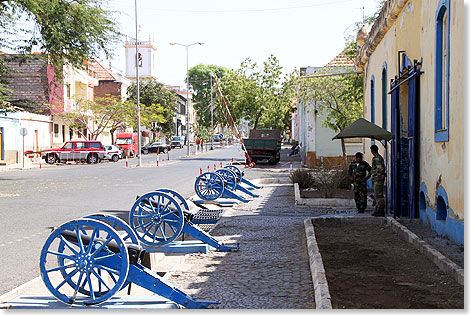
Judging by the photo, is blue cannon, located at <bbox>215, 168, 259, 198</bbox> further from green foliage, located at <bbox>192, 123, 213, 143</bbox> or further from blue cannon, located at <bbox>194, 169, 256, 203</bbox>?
green foliage, located at <bbox>192, 123, 213, 143</bbox>

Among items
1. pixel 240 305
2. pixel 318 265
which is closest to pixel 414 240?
pixel 318 265

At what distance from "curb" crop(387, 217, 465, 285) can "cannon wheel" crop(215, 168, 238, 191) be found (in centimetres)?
711

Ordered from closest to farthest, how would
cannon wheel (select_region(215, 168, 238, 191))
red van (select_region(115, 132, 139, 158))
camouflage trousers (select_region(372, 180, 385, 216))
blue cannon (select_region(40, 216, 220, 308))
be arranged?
1. blue cannon (select_region(40, 216, 220, 308))
2. camouflage trousers (select_region(372, 180, 385, 216))
3. cannon wheel (select_region(215, 168, 238, 191))
4. red van (select_region(115, 132, 139, 158))

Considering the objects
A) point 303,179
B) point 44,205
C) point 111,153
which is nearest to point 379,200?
point 303,179

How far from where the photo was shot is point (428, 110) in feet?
32.5

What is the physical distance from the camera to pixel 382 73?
1567 cm

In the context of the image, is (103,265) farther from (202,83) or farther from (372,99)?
(202,83)

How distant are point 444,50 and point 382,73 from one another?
667 cm

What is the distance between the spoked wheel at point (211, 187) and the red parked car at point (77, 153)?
2670 cm

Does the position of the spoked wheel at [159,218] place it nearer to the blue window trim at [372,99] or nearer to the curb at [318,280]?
the curb at [318,280]

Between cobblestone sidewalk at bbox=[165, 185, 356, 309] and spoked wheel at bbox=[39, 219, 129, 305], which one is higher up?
spoked wheel at bbox=[39, 219, 129, 305]

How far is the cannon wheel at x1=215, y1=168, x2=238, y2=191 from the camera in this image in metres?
17.1

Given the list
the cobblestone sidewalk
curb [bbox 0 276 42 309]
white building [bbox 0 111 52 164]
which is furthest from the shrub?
white building [bbox 0 111 52 164]

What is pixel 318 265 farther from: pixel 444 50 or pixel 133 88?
pixel 133 88
